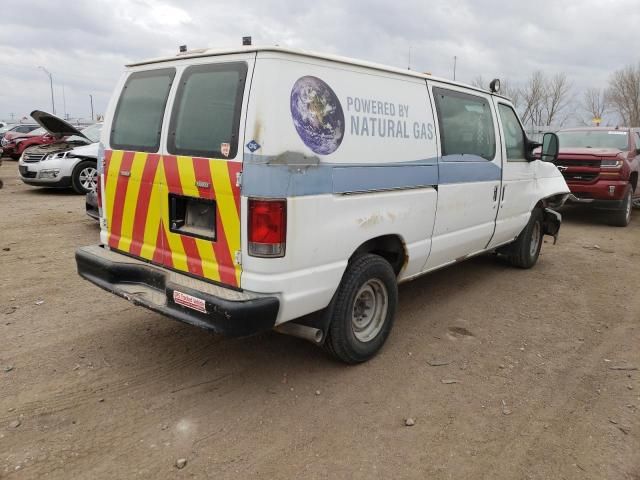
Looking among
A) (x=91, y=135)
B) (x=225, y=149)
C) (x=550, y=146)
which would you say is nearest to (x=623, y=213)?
(x=550, y=146)

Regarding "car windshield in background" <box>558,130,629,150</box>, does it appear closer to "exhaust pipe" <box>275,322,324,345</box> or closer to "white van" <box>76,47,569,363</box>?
"white van" <box>76,47,569,363</box>

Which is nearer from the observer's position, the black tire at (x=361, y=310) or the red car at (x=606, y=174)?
the black tire at (x=361, y=310)

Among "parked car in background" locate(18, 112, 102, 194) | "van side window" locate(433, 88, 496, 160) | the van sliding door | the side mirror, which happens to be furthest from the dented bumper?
"parked car in background" locate(18, 112, 102, 194)

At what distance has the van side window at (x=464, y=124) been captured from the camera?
446 cm

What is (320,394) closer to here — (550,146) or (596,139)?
(550,146)

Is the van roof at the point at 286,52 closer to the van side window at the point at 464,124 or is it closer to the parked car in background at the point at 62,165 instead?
the van side window at the point at 464,124

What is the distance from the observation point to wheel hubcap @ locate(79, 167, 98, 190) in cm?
1120

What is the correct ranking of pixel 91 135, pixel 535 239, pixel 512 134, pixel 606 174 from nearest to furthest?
pixel 512 134 < pixel 535 239 < pixel 606 174 < pixel 91 135

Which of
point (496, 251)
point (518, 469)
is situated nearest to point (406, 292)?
point (496, 251)

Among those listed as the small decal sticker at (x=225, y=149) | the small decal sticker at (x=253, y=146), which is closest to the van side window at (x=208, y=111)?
the small decal sticker at (x=225, y=149)

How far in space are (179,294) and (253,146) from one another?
40.8 inches

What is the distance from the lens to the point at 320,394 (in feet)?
11.6

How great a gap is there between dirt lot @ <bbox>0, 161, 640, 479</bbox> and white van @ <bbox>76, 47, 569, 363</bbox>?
0.50 m

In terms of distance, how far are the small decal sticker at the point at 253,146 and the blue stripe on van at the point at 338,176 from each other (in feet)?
0.12
